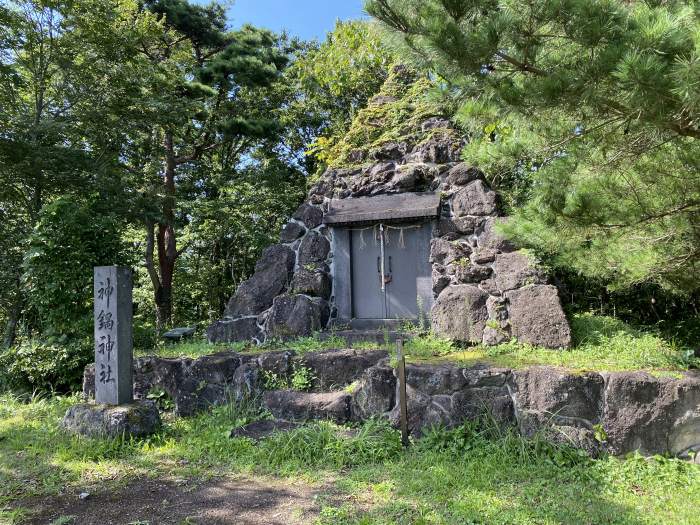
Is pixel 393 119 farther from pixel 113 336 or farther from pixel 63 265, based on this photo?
pixel 63 265

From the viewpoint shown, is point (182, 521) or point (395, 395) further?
point (395, 395)

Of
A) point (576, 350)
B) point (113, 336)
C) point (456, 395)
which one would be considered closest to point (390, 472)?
point (456, 395)

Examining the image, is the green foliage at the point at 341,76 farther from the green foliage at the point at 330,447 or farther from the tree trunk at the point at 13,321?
the green foliage at the point at 330,447

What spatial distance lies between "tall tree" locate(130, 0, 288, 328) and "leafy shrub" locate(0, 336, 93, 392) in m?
4.34

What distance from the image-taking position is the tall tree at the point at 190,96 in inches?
448

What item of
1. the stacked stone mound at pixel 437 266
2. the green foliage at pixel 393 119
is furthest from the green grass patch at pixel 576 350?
the green foliage at pixel 393 119

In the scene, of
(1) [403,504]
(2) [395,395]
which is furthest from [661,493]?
(2) [395,395]

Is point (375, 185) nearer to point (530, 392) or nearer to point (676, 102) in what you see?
point (530, 392)

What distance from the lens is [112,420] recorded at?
4828mm

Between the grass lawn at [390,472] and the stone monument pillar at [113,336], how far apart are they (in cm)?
58

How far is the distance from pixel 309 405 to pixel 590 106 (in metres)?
3.99

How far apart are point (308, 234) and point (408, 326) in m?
2.41

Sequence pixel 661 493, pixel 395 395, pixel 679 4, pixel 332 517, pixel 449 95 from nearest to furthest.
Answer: pixel 679 4, pixel 332 517, pixel 661 493, pixel 449 95, pixel 395 395

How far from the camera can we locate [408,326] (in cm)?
674
